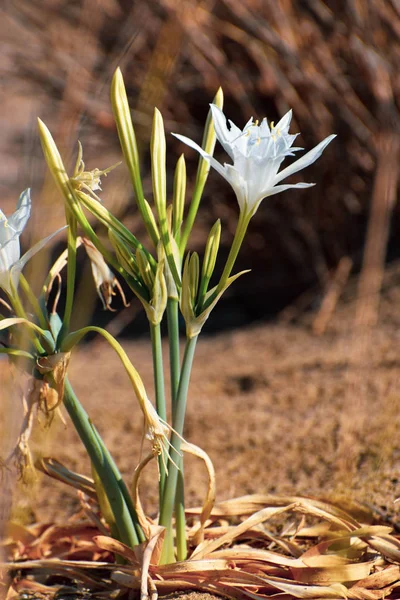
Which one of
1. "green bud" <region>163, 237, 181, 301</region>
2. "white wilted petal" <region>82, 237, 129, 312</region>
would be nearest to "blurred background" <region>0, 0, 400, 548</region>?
"white wilted petal" <region>82, 237, 129, 312</region>

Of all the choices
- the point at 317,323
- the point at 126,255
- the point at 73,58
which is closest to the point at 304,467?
the point at 126,255

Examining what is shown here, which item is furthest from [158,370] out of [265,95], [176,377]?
[265,95]

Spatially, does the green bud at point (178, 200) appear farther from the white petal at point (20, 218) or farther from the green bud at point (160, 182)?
the white petal at point (20, 218)

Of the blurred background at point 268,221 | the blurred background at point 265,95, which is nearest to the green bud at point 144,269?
the blurred background at point 268,221

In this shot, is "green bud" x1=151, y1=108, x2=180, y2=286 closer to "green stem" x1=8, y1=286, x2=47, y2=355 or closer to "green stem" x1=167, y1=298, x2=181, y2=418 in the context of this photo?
"green stem" x1=167, y1=298, x2=181, y2=418

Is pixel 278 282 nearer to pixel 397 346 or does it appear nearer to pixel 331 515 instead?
pixel 397 346

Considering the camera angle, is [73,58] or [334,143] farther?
[73,58]

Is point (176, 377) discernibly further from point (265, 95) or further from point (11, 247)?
point (265, 95)
